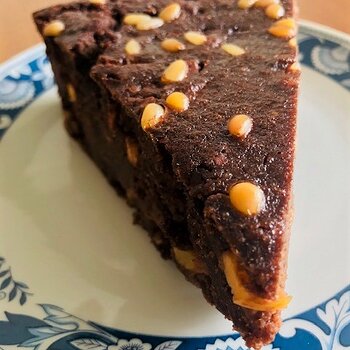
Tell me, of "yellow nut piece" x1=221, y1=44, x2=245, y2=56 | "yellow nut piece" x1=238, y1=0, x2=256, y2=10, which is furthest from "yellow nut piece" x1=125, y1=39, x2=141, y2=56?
"yellow nut piece" x1=238, y1=0, x2=256, y2=10

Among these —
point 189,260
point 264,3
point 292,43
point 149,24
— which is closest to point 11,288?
point 189,260

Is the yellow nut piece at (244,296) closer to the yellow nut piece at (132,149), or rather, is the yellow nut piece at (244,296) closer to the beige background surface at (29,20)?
the yellow nut piece at (132,149)

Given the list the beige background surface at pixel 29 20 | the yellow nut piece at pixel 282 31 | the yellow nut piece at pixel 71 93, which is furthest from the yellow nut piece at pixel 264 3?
the beige background surface at pixel 29 20

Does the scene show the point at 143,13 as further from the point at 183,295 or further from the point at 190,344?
the point at 190,344

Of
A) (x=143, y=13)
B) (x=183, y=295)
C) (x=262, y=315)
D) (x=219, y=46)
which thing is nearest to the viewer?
(x=262, y=315)

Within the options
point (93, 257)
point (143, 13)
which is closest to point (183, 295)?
point (93, 257)

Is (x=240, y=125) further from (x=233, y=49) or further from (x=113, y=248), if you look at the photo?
(x=113, y=248)
